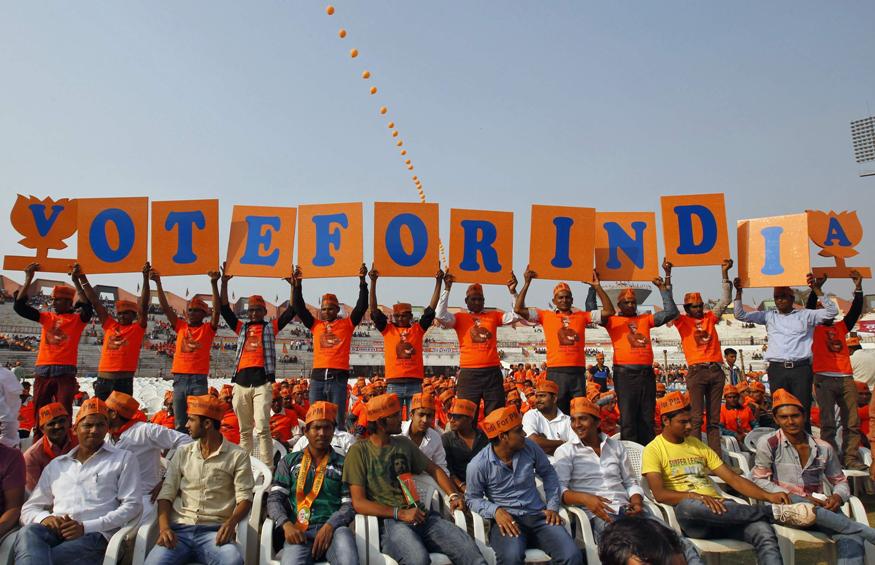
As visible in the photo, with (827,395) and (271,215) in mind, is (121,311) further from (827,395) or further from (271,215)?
(827,395)

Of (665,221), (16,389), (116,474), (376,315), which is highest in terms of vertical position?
(665,221)

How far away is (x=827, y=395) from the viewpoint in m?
6.36

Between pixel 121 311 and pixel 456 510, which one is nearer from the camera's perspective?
pixel 456 510

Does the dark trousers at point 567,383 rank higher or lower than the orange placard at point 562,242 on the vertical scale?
lower

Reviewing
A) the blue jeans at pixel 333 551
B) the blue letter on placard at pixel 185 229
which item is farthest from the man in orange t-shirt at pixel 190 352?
the blue jeans at pixel 333 551

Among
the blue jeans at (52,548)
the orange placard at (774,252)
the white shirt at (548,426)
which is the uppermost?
the orange placard at (774,252)

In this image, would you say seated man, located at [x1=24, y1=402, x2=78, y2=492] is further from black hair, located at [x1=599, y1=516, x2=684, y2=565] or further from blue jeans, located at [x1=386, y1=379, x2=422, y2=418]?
black hair, located at [x1=599, y1=516, x2=684, y2=565]

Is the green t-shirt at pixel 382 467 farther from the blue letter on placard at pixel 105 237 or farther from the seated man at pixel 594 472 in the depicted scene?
the blue letter on placard at pixel 105 237

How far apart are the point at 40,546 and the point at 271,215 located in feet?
14.6

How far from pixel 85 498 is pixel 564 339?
451 centimetres

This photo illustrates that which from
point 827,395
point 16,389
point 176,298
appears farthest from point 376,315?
point 176,298

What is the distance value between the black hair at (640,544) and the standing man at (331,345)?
4861 millimetres

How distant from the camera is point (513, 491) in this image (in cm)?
404

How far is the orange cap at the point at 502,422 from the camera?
4.06 metres
